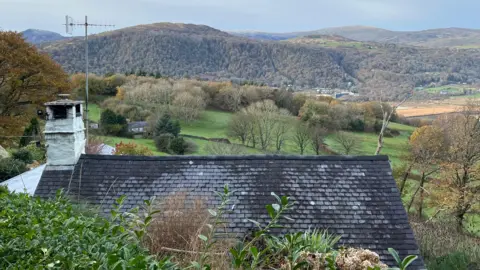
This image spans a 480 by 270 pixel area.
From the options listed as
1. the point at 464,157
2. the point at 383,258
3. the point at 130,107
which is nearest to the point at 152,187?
the point at 383,258

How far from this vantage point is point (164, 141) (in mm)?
36281

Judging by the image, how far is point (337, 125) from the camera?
43375 millimetres

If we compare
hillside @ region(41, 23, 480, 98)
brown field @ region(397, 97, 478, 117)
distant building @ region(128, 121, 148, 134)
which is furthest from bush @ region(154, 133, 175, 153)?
hillside @ region(41, 23, 480, 98)

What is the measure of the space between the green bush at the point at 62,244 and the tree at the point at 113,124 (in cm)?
3482

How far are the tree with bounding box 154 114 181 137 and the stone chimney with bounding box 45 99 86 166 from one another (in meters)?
28.8

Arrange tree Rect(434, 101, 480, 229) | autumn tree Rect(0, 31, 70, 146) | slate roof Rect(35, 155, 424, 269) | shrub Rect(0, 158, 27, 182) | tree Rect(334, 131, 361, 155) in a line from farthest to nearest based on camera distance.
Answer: tree Rect(334, 131, 361, 155), autumn tree Rect(0, 31, 70, 146), tree Rect(434, 101, 480, 229), shrub Rect(0, 158, 27, 182), slate roof Rect(35, 155, 424, 269)

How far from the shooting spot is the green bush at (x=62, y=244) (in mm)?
2775

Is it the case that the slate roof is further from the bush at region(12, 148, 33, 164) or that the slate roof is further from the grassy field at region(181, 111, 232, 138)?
the grassy field at region(181, 111, 232, 138)

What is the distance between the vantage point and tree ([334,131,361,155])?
1457 inches

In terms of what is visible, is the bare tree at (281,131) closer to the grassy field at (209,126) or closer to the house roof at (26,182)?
the grassy field at (209,126)

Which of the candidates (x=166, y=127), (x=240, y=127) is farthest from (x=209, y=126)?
(x=166, y=127)

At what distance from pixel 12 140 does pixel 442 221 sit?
27.3 m

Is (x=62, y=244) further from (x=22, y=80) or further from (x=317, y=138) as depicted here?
(x=317, y=138)

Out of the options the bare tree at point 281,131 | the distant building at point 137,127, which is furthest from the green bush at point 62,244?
the bare tree at point 281,131
